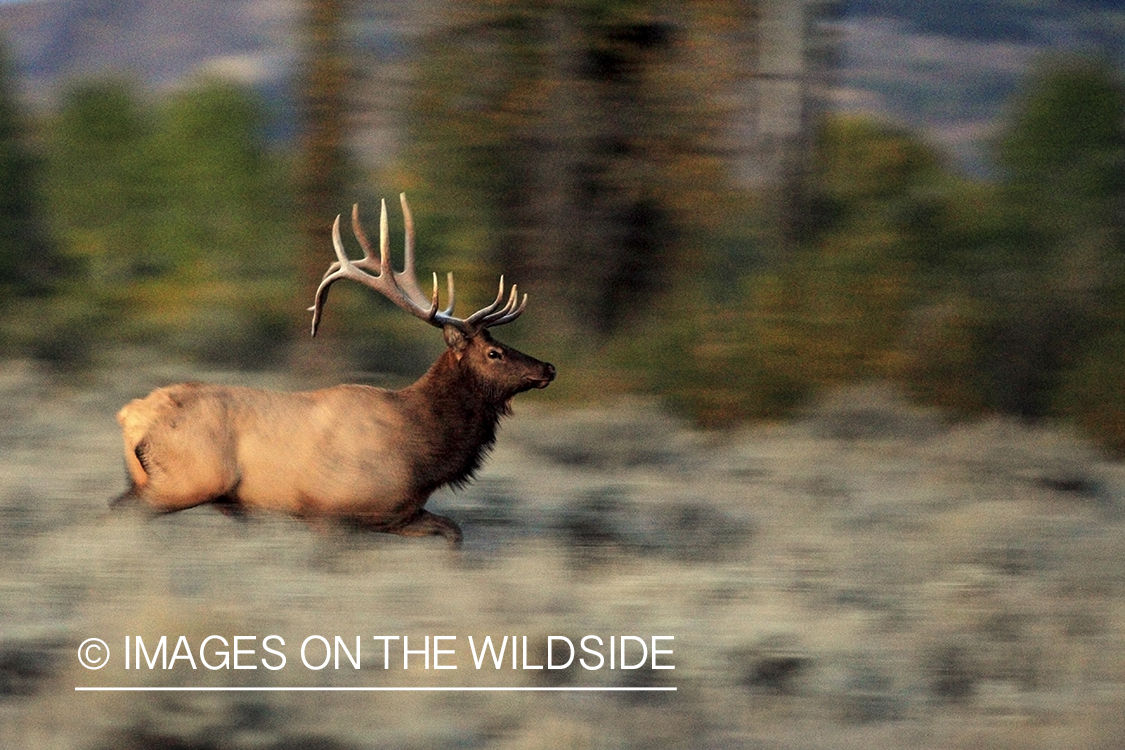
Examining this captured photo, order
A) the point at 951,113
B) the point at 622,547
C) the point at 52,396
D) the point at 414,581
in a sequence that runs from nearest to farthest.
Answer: the point at 414,581, the point at 622,547, the point at 52,396, the point at 951,113

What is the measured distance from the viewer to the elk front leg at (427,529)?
261 inches

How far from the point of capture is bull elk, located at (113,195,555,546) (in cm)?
633

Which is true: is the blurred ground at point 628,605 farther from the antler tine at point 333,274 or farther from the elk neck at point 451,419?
the antler tine at point 333,274

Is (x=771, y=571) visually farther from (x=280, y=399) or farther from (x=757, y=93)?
(x=757, y=93)

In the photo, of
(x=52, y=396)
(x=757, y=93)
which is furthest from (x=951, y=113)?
(x=52, y=396)

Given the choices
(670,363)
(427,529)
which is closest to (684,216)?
(670,363)

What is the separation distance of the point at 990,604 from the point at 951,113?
28.0 m

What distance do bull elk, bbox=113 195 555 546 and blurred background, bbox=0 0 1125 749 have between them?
338 mm

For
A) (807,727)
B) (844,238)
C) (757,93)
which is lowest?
(807,727)

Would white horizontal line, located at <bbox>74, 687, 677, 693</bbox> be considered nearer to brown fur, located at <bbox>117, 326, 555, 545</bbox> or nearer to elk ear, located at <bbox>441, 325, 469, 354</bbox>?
brown fur, located at <bbox>117, 326, 555, 545</bbox>

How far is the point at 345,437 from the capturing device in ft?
21.1

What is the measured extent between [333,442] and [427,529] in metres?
0.62

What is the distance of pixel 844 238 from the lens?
41.8 feet

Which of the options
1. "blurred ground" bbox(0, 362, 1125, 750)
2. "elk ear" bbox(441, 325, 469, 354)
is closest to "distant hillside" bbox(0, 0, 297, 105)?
"blurred ground" bbox(0, 362, 1125, 750)
